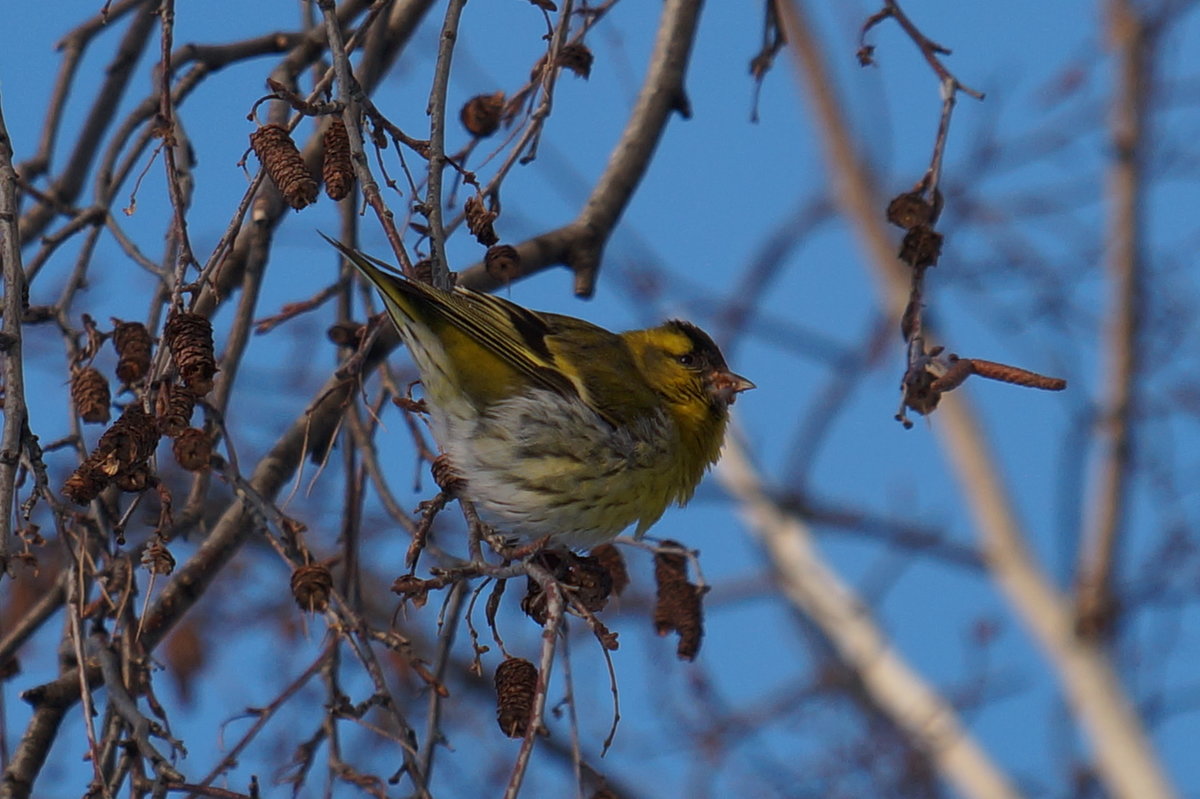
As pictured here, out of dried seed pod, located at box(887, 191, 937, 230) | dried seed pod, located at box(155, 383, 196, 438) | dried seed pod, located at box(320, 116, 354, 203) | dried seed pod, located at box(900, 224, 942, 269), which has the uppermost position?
dried seed pod, located at box(887, 191, 937, 230)

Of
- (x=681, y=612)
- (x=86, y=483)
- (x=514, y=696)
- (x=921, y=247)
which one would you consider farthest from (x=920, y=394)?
(x=86, y=483)

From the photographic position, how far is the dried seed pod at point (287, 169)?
2541 mm

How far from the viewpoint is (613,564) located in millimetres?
3326

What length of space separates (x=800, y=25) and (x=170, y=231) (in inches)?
370

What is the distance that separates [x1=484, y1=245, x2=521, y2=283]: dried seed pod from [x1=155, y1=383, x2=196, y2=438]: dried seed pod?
895 mm

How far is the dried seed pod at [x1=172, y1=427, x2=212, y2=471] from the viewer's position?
255 cm

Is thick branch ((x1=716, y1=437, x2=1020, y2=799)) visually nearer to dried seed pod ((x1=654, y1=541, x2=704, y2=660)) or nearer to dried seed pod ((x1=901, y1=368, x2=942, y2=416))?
dried seed pod ((x1=654, y1=541, x2=704, y2=660))

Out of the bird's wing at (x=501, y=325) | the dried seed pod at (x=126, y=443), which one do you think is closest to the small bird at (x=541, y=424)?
the bird's wing at (x=501, y=325)

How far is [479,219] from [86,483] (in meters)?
0.90

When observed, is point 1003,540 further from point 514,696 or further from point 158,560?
point 158,560

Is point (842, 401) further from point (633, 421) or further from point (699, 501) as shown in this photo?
point (633, 421)

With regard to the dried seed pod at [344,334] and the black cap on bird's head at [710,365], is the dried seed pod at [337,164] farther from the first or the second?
the black cap on bird's head at [710,365]

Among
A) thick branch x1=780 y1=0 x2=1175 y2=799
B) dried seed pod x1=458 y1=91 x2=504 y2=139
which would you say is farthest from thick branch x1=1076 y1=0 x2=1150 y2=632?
dried seed pod x1=458 y1=91 x2=504 y2=139

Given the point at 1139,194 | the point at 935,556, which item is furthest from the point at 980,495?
the point at 1139,194
